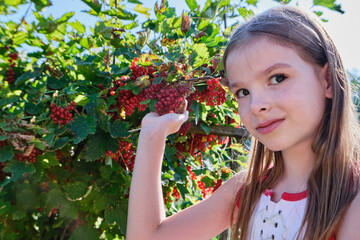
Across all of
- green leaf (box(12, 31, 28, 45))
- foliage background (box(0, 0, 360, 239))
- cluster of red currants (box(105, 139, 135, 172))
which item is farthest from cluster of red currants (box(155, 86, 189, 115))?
green leaf (box(12, 31, 28, 45))

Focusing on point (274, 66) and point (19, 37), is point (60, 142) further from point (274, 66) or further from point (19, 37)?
point (274, 66)

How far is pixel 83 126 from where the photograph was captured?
1.30m

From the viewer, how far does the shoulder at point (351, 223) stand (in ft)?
3.02

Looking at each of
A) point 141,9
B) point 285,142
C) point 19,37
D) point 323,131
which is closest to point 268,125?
point 285,142

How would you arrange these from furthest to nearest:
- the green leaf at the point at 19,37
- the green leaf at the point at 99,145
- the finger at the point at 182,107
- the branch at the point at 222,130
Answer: the branch at the point at 222,130, the green leaf at the point at 19,37, the green leaf at the point at 99,145, the finger at the point at 182,107

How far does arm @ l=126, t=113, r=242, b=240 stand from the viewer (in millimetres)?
1155

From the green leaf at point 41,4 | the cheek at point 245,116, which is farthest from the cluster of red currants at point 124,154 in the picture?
the green leaf at point 41,4

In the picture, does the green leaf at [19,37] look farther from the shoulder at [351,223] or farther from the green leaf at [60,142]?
the shoulder at [351,223]

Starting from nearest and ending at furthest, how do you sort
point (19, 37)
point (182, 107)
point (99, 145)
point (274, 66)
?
point (274, 66)
point (182, 107)
point (99, 145)
point (19, 37)

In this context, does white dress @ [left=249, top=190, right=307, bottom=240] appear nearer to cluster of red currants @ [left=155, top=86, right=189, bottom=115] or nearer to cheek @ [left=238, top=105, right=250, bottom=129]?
cheek @ [left=238, top=105, right=250, bottom=129]

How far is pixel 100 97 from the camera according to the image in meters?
1.39

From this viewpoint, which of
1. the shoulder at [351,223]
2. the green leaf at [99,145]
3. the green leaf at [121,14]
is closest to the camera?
the shoulder at [351,223]

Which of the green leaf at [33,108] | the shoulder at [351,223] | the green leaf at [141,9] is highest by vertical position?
the green leaf at [141,9]

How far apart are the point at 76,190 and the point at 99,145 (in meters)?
0.20
